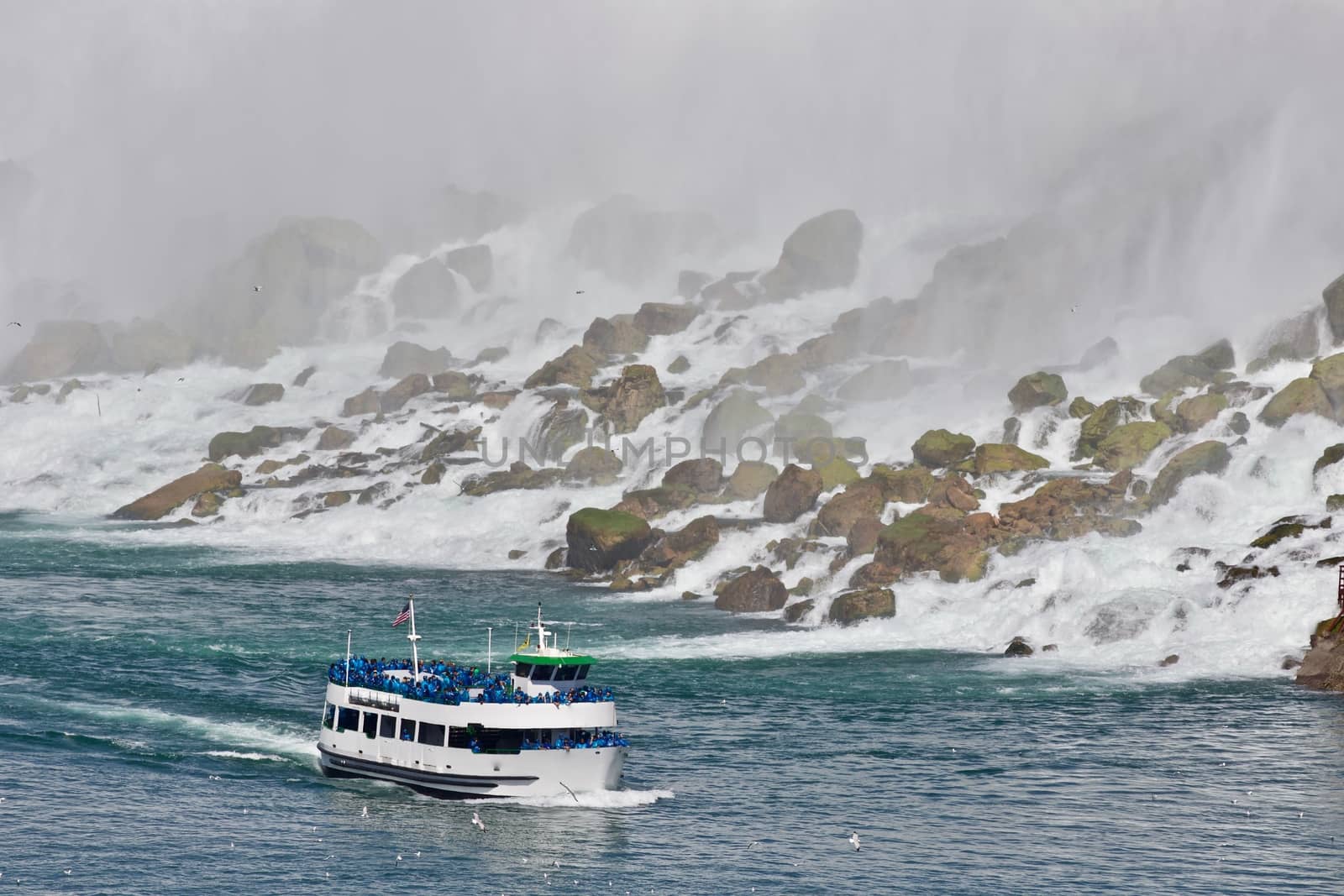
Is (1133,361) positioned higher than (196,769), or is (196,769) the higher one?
(1133,361)

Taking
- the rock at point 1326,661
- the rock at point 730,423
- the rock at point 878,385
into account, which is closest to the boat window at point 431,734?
the rock at point 1326,661

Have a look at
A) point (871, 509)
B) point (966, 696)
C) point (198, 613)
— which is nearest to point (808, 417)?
point (871, 509)

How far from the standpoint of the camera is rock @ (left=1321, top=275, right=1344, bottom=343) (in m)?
138

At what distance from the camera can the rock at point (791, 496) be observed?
12712cm

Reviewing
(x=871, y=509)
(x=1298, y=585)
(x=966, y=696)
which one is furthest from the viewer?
(x=871, y=509)

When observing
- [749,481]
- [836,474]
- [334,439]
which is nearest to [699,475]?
[749,481]

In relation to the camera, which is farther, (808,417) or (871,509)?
(808,417)

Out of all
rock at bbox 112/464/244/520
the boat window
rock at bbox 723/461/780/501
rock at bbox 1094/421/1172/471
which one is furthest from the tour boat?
rock at bbox 112/464/244/520

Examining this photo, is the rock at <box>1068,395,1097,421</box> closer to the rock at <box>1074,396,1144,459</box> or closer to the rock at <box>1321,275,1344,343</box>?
the rock at <box>1074,396,1144,459</box>

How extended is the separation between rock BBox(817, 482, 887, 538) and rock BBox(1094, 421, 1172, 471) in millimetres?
16838

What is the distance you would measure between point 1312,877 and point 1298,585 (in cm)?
3745

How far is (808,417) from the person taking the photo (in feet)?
529

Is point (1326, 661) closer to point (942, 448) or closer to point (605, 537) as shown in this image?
point (942, 448)

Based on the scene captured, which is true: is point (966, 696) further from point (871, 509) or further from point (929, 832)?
point (871, 509)
